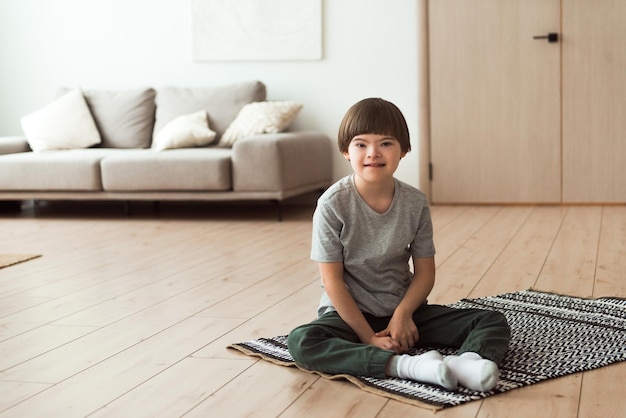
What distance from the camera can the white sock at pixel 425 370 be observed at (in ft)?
6.15

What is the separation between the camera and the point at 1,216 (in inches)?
223

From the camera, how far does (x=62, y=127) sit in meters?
5.76

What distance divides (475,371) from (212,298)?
1286mm

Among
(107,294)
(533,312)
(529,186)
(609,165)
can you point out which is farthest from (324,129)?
(533,312)

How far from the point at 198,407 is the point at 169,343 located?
1.84ft

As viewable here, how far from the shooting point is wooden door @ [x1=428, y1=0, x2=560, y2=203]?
215 inches

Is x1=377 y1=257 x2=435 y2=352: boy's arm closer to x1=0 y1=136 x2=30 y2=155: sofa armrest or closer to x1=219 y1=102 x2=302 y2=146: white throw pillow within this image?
x1=219 y1=102 x2=302 y2=146: white throw pillow

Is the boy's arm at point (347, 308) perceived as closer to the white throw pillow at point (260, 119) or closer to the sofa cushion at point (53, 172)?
the white throw pillow at point (260, 119)

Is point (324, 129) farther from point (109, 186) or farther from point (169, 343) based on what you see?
point (169, 343)

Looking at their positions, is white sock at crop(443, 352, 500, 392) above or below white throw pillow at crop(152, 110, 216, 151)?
below

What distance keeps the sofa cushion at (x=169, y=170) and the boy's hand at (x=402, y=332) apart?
301cm

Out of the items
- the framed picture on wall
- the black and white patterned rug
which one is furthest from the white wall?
the black and white patterned rug

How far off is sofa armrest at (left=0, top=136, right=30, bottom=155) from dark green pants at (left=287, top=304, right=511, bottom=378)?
4025 mm

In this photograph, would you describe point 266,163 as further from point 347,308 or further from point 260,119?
point 347,308
